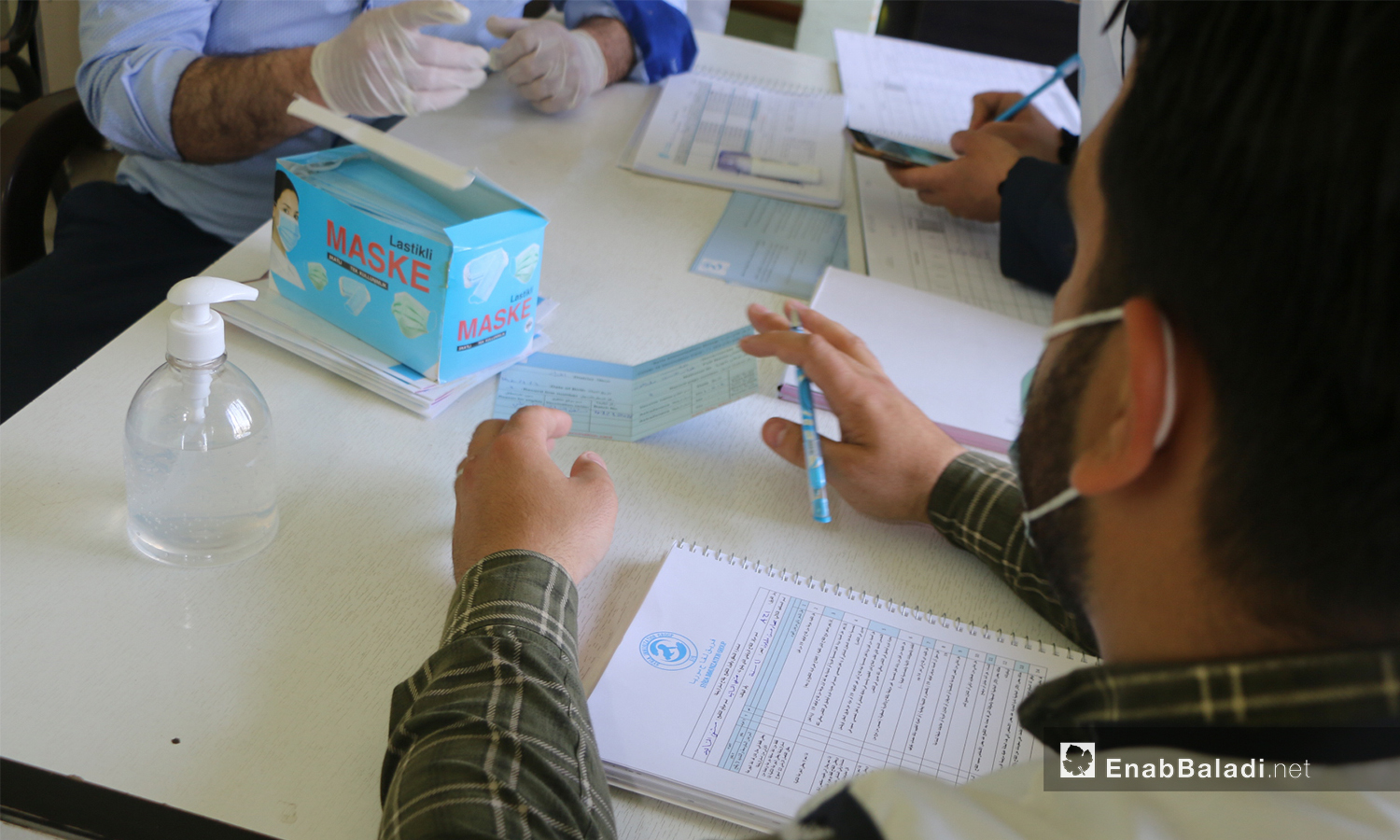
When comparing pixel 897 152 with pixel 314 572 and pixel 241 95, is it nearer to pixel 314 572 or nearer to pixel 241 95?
pixel 241 95

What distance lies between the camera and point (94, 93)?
1287 mm

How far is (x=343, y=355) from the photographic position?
0.91m

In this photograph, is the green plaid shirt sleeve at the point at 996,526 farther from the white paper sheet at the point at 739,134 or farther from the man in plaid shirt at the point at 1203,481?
the white paper sheet at the point at 739,134

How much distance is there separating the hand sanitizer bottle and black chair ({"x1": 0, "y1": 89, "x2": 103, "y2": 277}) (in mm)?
796

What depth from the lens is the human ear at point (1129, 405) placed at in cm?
44

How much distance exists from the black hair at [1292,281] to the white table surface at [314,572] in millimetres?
372

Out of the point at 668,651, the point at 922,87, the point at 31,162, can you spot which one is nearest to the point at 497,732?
the point at 668,651

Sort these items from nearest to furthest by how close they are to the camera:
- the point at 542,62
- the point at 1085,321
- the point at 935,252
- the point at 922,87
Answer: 1. the point at 1085,321
2. the point at 935,252
3. the point at 542,62
4. the point at 922,87

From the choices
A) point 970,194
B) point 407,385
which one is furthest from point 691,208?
point 407,385

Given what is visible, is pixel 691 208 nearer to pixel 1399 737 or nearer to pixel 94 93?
pixel 94 93

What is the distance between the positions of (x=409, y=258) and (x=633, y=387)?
0.82 feet

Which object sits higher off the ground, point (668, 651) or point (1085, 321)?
point (1085, 321)

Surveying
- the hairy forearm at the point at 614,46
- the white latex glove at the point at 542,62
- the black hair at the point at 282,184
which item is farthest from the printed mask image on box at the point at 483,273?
the hairy forearm at the point at 614,46

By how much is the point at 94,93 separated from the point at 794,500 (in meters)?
1.12
